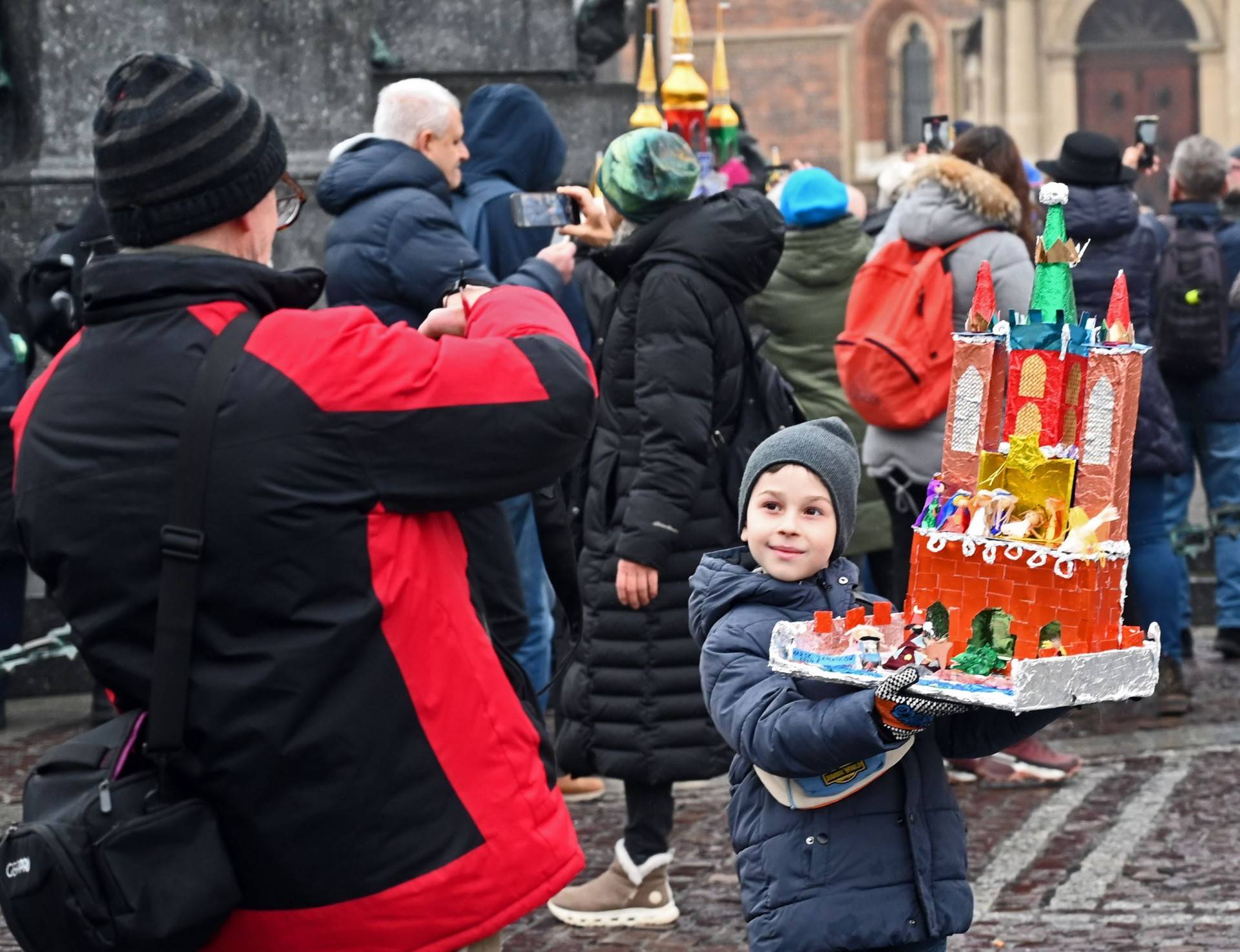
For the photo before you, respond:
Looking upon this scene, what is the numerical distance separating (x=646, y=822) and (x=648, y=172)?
62.3 inches

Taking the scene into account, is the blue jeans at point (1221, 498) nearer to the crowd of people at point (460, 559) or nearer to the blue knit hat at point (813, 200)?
the blue knit hat at point (813, 200)

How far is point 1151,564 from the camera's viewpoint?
7.18m

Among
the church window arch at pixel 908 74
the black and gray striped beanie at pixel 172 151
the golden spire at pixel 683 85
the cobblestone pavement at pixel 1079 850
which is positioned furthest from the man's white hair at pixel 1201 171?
the church window arch at pixel 908 74

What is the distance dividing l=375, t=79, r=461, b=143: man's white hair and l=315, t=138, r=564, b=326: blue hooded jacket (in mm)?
43

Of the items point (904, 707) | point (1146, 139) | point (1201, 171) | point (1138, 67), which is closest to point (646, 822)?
point (904, 707)

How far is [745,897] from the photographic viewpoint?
10.8 ft

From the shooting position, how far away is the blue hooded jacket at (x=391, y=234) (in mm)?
5422

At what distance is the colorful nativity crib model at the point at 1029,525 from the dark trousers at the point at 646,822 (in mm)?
1936

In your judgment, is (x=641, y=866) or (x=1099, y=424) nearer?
(x=1099, y=424)

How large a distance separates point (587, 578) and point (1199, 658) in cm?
405

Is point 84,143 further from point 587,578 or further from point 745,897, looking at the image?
point 745,897

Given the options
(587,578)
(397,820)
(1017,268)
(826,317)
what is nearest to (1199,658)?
(826,317)

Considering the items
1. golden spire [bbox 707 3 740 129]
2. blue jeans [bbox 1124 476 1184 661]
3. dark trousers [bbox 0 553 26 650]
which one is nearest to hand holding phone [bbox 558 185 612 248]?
blue jeans [bbox 1124 476 1184 661]

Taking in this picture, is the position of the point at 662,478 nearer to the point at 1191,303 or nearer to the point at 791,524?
the point at 791,524
